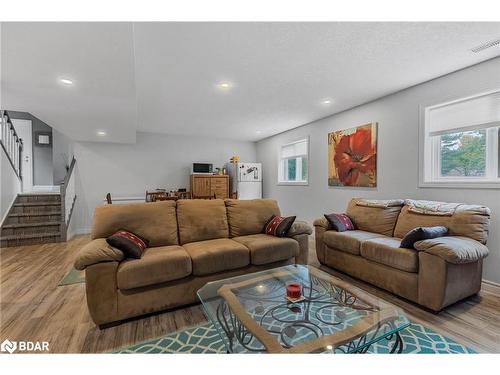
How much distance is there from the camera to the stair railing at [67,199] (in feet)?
15.2

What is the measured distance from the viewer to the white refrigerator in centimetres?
662

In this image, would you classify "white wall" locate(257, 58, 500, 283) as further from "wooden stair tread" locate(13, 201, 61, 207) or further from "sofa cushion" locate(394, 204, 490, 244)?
"wooden stair tread" locate(13, 201, 61, 207)

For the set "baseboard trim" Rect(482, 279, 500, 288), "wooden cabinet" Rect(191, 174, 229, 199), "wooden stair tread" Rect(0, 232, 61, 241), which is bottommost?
"baseboard trim" Rect(482, 279, 500, 288)

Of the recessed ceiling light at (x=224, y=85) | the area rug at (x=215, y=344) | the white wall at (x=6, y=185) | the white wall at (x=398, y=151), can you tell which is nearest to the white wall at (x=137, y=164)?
the white wall at (x=6, y=185)

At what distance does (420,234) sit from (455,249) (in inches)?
10.8


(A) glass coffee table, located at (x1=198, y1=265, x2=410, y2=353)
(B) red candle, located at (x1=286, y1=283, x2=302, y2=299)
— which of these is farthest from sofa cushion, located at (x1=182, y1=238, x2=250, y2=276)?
(B) red candle, located at (x1=286, y1=283, x2=302, y2=299)

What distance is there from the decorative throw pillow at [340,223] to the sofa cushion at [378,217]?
138 mm

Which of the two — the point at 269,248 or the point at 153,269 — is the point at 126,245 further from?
the point at 269,248

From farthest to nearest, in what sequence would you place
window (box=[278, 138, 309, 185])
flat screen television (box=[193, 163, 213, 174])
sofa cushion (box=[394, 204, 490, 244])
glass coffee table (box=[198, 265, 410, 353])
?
flat screen television (box=[193, 163, 213, 174])
window (box=[278, 138, 309, 185])
sofa cushion (box=[394, 204, 490, 244])
glass coffee table (box=[198, 265, 410, 353])

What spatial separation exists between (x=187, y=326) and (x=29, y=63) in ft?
8.71

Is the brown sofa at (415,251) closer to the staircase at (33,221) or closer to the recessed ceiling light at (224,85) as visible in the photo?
the recessed ceiling light at (224,85)

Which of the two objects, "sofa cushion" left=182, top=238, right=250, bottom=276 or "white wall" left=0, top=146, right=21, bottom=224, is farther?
"white wall" left=0, top=146, right=21, bottom=224
